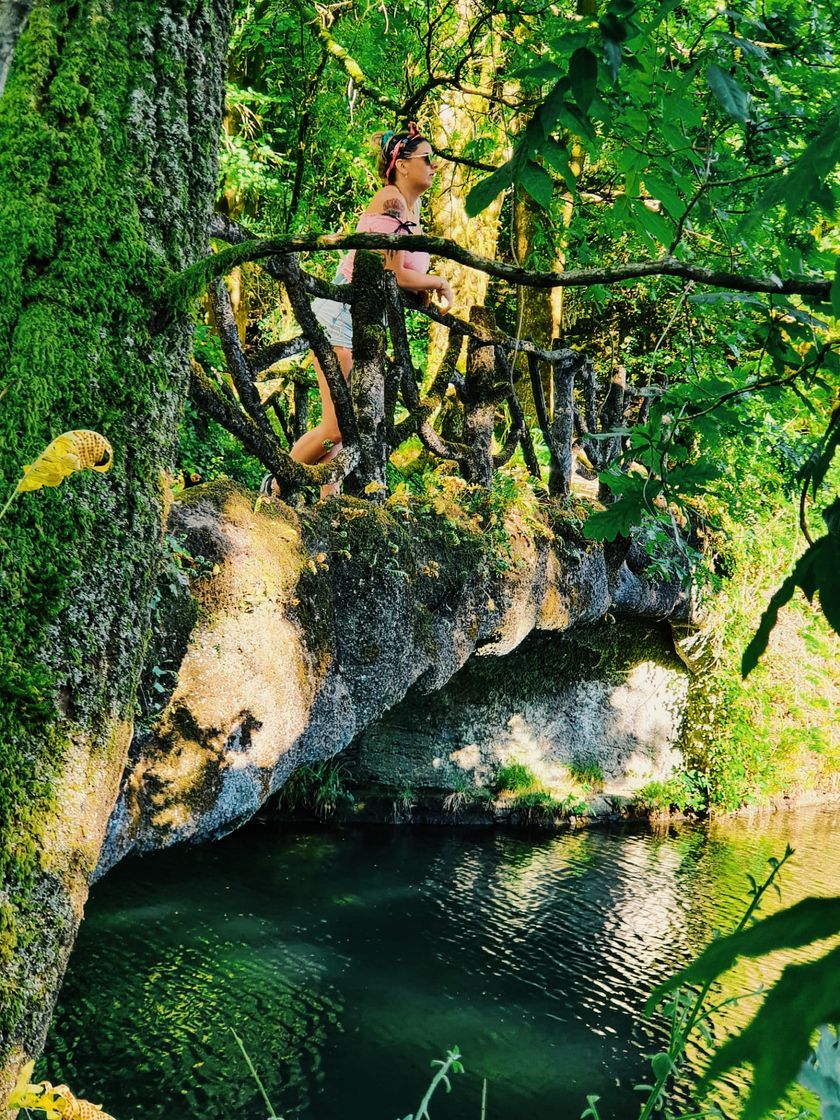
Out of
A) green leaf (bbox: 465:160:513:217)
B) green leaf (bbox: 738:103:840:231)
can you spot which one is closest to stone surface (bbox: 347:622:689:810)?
green leaf (bbox: 465:160:513:217)

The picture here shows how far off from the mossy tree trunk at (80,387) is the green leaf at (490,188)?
2.31 ft

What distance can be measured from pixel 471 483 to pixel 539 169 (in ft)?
13.9

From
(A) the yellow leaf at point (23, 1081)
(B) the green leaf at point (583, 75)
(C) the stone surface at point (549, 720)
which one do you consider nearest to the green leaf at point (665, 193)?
(B) the green leaf at point (583, 75)

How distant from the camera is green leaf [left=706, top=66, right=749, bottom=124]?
4.10 ft

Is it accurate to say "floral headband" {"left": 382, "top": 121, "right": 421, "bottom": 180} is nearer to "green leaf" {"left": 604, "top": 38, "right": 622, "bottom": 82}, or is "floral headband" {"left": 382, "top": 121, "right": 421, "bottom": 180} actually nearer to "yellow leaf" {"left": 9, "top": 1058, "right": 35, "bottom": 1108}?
"green leaf" {"left": 604, "top": 38, "right": 622, "bottom": 82}

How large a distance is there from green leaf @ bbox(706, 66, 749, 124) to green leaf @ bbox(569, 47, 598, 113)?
31 centimetres

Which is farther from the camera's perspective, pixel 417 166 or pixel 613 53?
pixel 417 166

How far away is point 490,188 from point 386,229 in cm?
313

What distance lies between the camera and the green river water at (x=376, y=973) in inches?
169

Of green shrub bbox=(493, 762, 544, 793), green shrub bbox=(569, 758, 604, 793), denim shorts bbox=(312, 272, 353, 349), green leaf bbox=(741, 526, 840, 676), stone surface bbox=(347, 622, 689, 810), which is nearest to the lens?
green leaf bbox=(741, 526, 840, 676)

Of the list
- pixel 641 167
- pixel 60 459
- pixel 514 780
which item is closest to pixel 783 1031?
pixel 60 459

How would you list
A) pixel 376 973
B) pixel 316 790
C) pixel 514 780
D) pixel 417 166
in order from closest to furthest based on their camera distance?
pixel 417 166 < pixel 376 973 < pixel 316 790 < pixel 514 780

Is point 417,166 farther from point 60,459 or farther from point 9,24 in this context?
point 60,459

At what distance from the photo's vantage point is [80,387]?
1.60 meters
